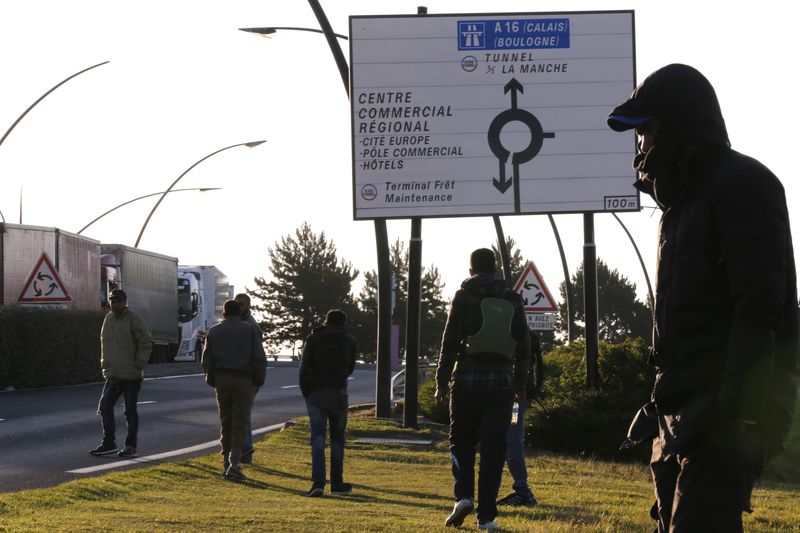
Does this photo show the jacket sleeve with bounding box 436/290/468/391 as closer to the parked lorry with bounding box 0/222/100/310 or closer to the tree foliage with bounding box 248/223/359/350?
the parked lorry with bounding box 0/222/100/310

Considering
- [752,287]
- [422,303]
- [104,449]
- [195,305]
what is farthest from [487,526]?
[422,303]

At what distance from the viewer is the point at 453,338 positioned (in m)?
9.09

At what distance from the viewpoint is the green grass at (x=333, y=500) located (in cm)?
919

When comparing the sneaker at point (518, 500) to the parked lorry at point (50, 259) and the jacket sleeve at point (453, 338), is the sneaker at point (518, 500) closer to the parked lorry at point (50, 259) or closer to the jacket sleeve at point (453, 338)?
the jacket sleeve at point (453, 338)

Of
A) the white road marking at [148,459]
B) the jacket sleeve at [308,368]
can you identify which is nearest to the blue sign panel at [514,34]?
the white road marking at [148,459]

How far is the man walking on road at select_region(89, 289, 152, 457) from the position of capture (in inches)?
632

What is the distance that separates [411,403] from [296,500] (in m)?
10.8

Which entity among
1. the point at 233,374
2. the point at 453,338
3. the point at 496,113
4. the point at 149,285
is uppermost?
the point at 496,113

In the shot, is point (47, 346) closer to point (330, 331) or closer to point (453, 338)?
point (330, 331)

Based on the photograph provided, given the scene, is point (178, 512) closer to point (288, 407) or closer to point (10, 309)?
point (288, 407)

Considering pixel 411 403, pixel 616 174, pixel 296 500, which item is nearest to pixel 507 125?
pixel 616 174

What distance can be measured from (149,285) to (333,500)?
36114mm

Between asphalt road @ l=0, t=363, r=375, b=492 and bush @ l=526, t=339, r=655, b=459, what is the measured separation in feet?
14.7

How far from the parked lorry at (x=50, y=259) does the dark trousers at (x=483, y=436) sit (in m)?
19.8
